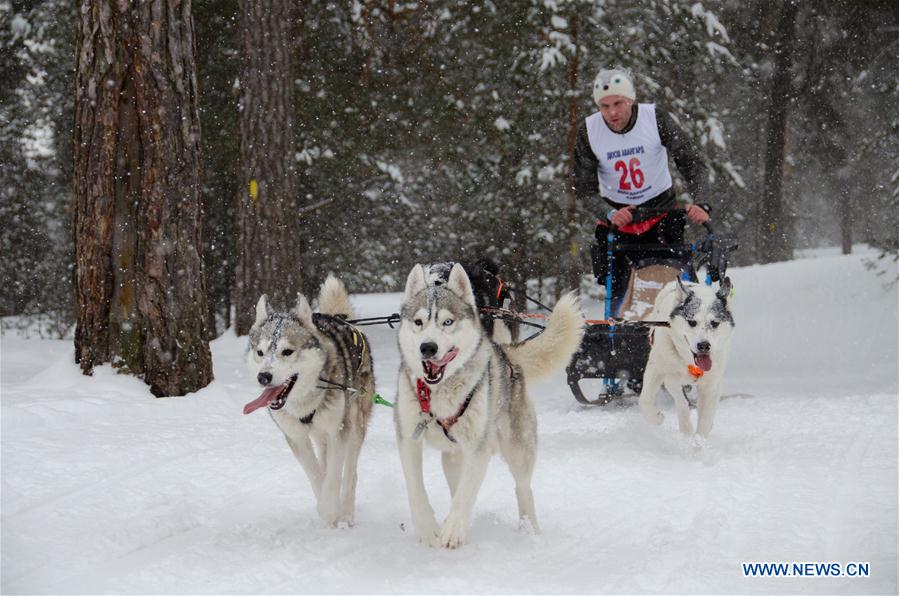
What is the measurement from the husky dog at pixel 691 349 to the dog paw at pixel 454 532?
247 centimetres

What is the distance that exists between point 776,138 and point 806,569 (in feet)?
68.9

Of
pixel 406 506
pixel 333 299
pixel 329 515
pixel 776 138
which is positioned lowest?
pixel 406 506

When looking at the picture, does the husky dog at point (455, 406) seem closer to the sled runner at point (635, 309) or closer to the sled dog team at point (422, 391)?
the sled dog team at point (422, 391)

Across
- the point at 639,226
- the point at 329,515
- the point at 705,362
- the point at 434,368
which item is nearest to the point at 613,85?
the point at 639,226

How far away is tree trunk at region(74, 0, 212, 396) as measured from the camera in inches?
239

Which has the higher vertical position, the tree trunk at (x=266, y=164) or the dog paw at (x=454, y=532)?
the tree trunk at (x=266, y=164)

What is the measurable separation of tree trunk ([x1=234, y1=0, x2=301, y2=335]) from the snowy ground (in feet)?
9.45

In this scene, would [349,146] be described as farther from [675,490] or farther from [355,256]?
[675,490]

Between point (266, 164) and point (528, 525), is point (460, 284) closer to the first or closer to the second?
point (528, 525)

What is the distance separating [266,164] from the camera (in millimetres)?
9656

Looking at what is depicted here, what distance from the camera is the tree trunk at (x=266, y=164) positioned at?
375 inches

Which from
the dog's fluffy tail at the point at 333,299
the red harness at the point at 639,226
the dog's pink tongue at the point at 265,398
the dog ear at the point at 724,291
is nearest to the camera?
the dog's pink tongue at the point at 265,398

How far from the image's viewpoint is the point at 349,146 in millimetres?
11602

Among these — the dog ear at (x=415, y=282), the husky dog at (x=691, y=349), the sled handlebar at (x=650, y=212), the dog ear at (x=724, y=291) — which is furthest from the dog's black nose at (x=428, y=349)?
the sled handlebar at (x=650, y=212)
